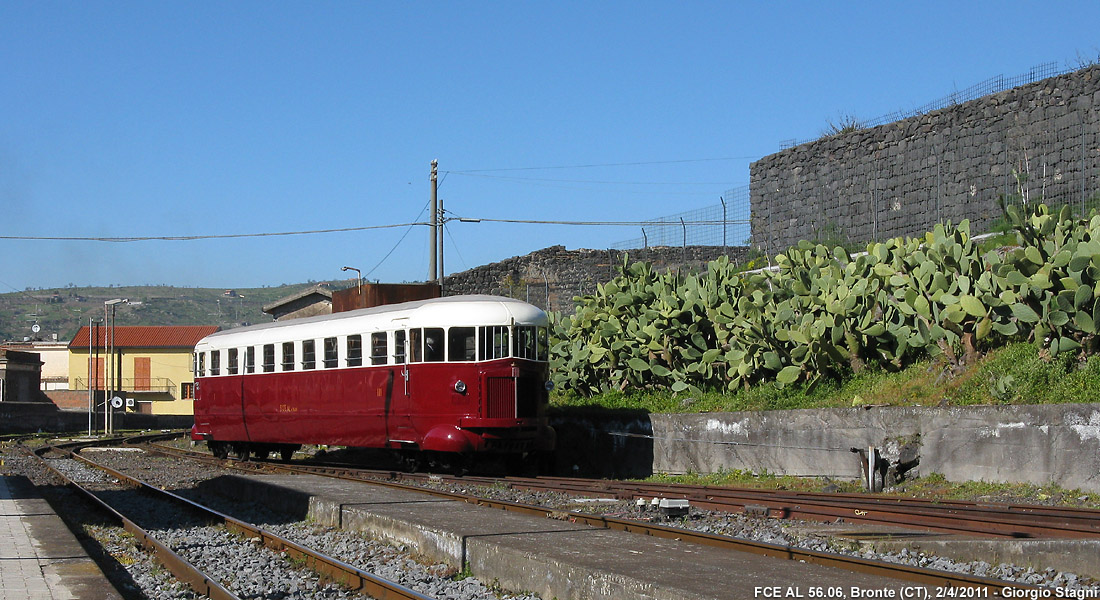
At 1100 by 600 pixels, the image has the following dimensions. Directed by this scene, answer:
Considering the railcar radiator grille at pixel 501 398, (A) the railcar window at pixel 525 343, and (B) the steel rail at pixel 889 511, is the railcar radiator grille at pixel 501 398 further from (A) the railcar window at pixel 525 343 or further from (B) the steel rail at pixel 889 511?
(B) the steel rail at pixel 889 511

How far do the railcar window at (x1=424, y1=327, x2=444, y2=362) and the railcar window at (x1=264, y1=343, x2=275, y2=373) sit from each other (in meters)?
5.54

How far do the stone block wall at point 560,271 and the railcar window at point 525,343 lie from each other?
1246cm

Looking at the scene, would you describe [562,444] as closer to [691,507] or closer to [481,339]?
[481,339]

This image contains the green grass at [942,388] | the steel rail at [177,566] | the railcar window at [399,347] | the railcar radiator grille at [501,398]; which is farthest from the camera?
the railcar window at [399,347]

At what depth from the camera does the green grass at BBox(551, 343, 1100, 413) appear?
539 inches

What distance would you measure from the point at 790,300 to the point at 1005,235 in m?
4.15

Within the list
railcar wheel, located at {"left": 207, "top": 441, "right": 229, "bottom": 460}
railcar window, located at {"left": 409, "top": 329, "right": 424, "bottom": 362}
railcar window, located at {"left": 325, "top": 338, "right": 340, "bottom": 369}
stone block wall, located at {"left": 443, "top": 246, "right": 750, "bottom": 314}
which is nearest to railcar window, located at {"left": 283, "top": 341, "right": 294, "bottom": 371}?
railcar window, located at {"left": 325, "top": 338, "right": 340, "bottom": 369}

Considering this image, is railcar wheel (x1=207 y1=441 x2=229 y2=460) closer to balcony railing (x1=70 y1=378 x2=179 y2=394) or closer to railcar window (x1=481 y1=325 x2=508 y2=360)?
railcar window (x1=481 y1=325 x2=508 y2=360)

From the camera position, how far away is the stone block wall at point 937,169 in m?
20.1

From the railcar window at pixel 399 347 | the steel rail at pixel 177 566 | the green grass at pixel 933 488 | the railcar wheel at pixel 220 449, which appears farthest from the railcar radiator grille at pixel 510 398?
the railcar wheel at pixel 220 449

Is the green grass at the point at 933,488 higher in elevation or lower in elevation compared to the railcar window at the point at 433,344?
lower

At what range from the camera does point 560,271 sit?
108ft

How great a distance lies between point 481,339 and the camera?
1741cm

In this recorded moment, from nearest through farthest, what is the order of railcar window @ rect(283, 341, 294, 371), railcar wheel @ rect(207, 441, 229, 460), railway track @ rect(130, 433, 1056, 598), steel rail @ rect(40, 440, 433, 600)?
1. railway track @ rect(130, 433, 1056, 598)
2. steel rail @ rect(40, 440, 433, 600)
3. railcar window @ rect(283, 341, 294, 371)
4. railcar wheel @ rect(207, 441, 229, 460)
